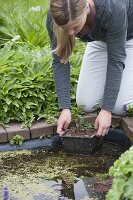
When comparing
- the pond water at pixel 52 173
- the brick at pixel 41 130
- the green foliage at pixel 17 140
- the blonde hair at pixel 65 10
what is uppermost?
the blonde hair at pixel 65 10

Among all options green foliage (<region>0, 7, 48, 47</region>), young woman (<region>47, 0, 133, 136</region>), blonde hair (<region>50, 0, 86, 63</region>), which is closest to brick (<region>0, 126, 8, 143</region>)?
young woman (<region>47, 0, 133, 136</region>)

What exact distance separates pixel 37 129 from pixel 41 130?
0.10ft

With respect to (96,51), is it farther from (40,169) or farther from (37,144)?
(40,169)

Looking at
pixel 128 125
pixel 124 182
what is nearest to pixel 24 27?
pixel 128 125

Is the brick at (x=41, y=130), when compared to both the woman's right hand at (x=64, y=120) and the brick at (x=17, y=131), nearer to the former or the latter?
the brick at (x=17, y=131)

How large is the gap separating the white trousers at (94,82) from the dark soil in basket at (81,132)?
0.77 feet

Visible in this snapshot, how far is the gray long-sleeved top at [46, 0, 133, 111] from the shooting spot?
2.91 meters

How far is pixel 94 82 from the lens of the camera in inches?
139

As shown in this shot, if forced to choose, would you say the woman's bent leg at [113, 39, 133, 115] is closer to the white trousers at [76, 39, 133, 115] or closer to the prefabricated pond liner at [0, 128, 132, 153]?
the white trousers at [76, 39, 133, 115]

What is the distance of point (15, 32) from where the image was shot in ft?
15.4

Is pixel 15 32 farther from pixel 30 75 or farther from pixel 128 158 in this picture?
pixel 128 158

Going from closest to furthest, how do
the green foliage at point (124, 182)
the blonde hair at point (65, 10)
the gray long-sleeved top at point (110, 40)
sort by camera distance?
the green foliage at point (124, 182)
the blonde hair at point (65, 10)
the gray long-sleeved top at point (110, 40)

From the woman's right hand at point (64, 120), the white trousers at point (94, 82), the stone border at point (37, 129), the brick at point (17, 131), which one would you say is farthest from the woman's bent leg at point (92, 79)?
the brick at point (17, 131)

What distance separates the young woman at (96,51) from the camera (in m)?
2.67
